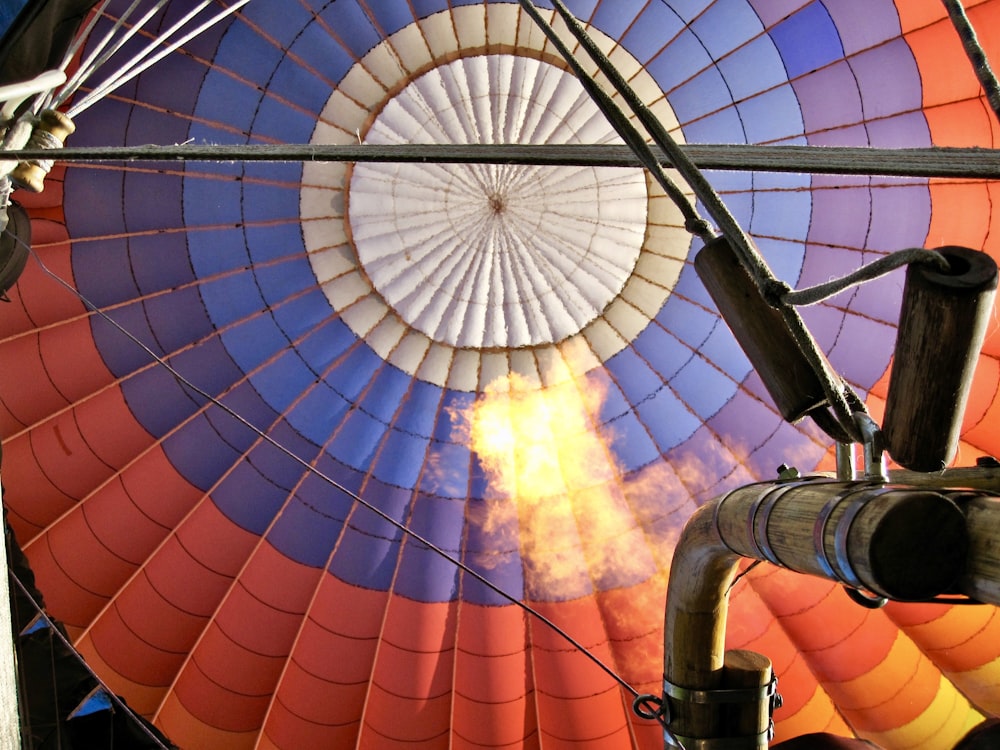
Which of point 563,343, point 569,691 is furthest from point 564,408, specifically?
point 569,691

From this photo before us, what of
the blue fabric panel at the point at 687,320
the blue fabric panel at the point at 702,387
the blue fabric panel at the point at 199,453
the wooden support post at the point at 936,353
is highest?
the blue fabric panel at the point at 687,320

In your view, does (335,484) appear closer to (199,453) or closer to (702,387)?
(199,453)

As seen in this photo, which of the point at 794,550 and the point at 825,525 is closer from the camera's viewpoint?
the point at 825,525

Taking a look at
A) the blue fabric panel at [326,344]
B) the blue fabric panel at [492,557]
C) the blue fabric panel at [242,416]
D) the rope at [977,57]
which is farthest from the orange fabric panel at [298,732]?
the rope at [977,57]

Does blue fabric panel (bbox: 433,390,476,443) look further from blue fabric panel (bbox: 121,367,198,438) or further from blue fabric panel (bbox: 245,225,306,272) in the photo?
blue fabric panel (bbox: 121,367,198,438)

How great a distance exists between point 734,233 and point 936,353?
15.3 inches

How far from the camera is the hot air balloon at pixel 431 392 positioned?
488 cm

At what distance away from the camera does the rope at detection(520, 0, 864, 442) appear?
4.48 ft

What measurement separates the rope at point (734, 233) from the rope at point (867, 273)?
32 mm

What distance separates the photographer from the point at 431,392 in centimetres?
578

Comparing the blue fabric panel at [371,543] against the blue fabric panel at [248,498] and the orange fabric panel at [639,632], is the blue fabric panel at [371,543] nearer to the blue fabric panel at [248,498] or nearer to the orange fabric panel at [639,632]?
the blue fabric panel at [248,498]

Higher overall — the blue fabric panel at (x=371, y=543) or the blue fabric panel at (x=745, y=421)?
the blue fabric panel at (x=745, y=421)

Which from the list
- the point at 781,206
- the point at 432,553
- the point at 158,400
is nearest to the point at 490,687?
the point at 432,553

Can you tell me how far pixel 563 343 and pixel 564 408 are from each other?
49 cm
